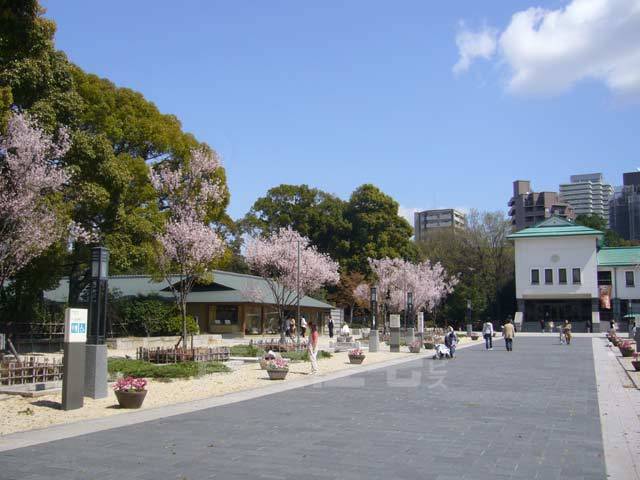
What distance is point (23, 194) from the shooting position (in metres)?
20.0

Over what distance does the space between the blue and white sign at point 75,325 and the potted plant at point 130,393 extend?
1.23 meters

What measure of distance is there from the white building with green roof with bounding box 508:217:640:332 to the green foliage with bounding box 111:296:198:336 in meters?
48.8

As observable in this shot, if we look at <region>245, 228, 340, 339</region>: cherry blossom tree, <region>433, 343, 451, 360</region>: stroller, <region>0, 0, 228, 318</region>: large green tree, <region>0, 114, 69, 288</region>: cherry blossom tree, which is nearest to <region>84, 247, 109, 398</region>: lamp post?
<region>0, 0, 228, 318</region>: large green tree

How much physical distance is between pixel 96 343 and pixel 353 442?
7121mm

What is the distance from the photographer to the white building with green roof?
73.4m

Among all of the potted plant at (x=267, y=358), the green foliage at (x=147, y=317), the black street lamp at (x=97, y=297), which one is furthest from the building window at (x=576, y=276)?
the black street lamp at (x=97, y=297)

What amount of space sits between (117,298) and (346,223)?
36.3 meters

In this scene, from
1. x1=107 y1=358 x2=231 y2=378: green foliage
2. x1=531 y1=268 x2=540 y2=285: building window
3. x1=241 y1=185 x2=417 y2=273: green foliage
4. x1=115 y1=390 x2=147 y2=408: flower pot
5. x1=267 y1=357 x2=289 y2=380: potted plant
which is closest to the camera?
x1=115 y1=390 x2=147 y2=408: flower pot

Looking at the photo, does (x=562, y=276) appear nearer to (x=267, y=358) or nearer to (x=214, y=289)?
(x=214, y=289)

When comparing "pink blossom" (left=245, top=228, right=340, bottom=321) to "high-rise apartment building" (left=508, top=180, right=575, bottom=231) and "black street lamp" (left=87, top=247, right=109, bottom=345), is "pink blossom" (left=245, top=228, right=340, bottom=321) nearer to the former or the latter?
"black street lamp" (left=87, top=247, right=109, bottom=345)

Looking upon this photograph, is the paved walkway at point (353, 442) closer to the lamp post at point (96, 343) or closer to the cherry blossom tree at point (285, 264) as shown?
the lamp post at point (96, 343)

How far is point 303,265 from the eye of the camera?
1529 inches

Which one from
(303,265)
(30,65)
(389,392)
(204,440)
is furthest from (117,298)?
(204,440)

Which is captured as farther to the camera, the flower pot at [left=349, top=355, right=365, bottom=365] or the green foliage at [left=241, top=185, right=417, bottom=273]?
the green foliage at [left=241, top=185, right=417, bottom=273]
